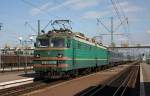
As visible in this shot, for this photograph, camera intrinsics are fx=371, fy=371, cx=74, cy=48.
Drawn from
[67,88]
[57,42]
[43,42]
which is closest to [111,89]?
[67,88]

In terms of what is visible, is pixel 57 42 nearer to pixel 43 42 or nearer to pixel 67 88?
pixel 43 42

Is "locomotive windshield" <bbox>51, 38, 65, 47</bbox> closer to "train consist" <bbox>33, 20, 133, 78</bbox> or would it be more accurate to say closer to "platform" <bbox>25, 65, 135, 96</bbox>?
"train consist" <bbox>33, 20, 133, 78</bbox>

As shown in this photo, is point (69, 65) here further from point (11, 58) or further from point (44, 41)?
point (11, 58)

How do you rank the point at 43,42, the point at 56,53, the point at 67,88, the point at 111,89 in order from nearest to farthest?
the point at 67,88 < the point at 111,89 < the point at 56,53 < the point at 43,42

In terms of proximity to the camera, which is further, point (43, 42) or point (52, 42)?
point (43, 42)

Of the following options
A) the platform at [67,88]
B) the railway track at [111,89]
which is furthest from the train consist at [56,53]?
the railway track at [111,89]

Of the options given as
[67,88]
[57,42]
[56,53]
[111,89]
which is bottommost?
[111,89]

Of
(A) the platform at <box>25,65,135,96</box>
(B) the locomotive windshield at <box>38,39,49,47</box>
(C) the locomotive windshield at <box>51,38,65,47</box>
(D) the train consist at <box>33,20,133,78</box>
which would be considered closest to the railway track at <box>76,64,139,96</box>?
(A) the platform at <box>25,65,135,96</box>

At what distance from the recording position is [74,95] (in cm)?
1806

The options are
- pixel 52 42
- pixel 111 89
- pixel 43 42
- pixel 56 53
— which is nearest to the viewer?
pixel 111 89

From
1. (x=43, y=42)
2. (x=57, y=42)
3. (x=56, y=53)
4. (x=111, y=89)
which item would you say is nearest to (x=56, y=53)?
(x=56, y=53)

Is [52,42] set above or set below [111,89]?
above

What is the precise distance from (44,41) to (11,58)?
44172 millimetres

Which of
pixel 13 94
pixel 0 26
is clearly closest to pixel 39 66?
pixel 13 94
